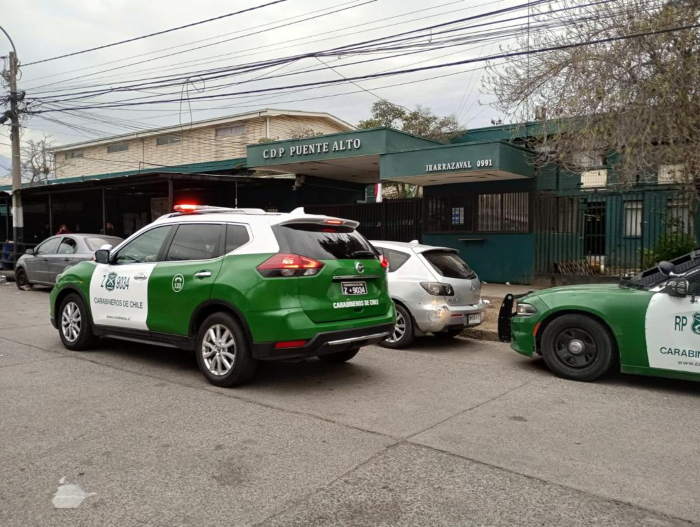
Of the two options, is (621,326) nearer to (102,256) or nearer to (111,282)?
(111,282)

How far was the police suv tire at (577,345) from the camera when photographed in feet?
19.8

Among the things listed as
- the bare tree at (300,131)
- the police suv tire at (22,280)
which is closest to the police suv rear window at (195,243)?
the police suv tire at (22,280)

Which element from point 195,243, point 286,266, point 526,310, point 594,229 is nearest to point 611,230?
point 594,229

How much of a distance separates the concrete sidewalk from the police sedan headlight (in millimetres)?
2132

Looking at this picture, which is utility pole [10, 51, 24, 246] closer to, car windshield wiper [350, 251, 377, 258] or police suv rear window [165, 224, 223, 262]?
police suv rear window [165, 224, 223, 262]

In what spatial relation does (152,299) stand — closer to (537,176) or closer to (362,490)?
(362,490)

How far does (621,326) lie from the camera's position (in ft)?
19.3

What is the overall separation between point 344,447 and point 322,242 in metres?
2.24

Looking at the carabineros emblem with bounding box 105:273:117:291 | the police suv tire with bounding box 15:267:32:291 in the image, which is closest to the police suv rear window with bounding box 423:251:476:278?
the carabineros emblem with bounding box 105:273:117:291

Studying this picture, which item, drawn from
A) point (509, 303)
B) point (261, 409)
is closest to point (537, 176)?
point (509, 303)

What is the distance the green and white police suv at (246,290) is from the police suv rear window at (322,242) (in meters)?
0.01

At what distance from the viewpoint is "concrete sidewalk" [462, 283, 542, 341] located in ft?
29.3

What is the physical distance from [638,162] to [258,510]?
9596 mm

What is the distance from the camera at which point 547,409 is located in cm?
520
